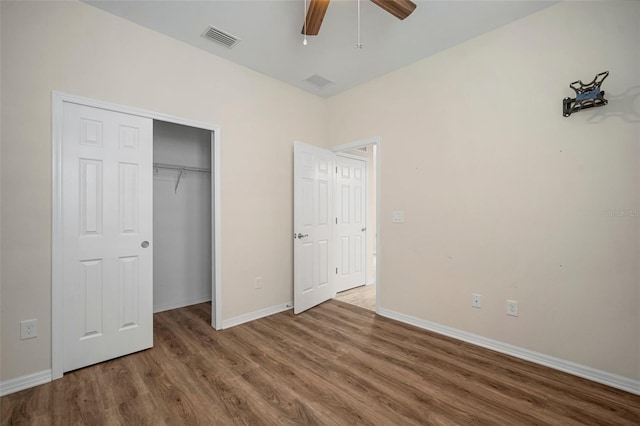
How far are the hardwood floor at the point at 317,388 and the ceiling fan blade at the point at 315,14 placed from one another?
2659mm

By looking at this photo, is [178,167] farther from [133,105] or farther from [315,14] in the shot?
[315,14]

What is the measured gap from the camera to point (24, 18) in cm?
200

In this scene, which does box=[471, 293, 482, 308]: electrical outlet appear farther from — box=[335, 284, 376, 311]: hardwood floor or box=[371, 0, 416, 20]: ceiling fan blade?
box=[371, 0, 416, 20]: ceiling fan blade

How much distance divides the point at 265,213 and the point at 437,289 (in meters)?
2.08

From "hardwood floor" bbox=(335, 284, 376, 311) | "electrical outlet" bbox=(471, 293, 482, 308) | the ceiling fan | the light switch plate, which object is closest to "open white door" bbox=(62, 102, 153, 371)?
the ceiling fan

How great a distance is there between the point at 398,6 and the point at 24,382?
373 cm

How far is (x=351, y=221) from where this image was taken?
175 inches

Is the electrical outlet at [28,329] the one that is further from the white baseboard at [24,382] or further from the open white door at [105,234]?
the white baseboard at [24,382]

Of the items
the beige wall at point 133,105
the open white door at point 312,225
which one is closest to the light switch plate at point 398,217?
the open white door at point 312,225

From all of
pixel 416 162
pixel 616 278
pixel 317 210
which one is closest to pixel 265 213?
pixel 317 210

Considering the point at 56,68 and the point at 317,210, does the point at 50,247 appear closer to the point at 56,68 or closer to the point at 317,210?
the point at 56,68

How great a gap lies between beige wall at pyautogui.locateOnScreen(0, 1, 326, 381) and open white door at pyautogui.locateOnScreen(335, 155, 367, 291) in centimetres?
88

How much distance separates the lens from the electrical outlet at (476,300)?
266cm

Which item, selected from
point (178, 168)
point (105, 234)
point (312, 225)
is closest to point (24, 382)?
point (105, 234)
